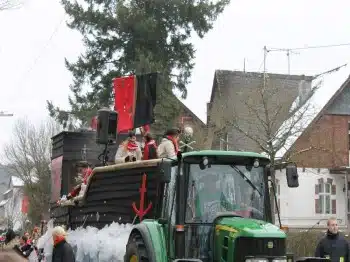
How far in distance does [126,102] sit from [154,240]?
242 inches

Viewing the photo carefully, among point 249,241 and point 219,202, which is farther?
point 219,202

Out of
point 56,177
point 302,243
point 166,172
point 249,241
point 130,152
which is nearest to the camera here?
point 249,241

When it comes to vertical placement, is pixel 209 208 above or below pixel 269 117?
below

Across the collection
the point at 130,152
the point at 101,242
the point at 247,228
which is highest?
the point at 130,152

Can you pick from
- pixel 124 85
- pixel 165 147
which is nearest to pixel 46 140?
pixel 124 85

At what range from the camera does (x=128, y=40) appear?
30.2m

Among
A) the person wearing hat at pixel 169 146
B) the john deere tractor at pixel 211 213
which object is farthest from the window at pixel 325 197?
the john deere tractor at pixel 211 213

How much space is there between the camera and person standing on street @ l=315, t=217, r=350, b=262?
9594 millimetres

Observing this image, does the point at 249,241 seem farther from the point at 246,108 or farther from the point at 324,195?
the point at 324,195

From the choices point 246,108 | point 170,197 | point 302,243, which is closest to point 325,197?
point 246,108

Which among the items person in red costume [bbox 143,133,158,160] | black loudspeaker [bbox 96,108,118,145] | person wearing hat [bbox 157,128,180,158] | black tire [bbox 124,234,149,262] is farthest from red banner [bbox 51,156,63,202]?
black tire [bbox 124,234,149,262]

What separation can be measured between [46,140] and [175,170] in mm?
43643

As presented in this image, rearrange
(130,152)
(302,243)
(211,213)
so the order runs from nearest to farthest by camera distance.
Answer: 1. (211,213)
2. (130,152)
3. (302,243)

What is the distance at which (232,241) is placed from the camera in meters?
7.79
